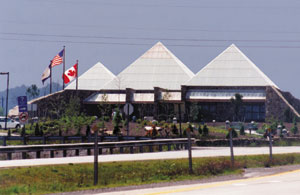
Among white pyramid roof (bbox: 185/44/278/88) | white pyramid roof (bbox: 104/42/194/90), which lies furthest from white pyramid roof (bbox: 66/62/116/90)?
white pyramid roof (bbox: 185/44/278/88)

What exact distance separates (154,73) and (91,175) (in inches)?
3322

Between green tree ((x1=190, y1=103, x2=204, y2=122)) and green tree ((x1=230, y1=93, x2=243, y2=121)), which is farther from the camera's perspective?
green tree ((x1=230, y1=93, x2=243, y2=121))

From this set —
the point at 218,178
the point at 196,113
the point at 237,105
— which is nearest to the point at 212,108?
the point at 237,105

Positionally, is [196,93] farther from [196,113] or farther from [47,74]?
[47,74]

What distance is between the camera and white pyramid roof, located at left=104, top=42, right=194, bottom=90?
104 m

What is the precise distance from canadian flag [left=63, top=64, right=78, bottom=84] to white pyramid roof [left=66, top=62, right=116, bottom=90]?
22.6 m

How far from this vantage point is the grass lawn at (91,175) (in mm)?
19375

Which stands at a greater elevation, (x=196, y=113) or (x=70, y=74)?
(x=70, y=74)

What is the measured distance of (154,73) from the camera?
107062mm

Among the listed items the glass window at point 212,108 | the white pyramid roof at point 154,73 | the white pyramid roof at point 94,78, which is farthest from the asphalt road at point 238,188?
the white pyramid roof at point 94,78

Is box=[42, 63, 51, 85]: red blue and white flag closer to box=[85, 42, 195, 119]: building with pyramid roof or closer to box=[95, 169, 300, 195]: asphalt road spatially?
box=[85, 42, 195, 119]: building with pyramid roof

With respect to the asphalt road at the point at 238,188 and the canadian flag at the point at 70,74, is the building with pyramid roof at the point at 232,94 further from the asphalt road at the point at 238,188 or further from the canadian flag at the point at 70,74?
the asphalt road at the point at 238,188

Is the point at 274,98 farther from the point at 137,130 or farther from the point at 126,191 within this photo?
the point at 126,191

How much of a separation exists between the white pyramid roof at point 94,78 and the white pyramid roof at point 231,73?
25300 millimetres
